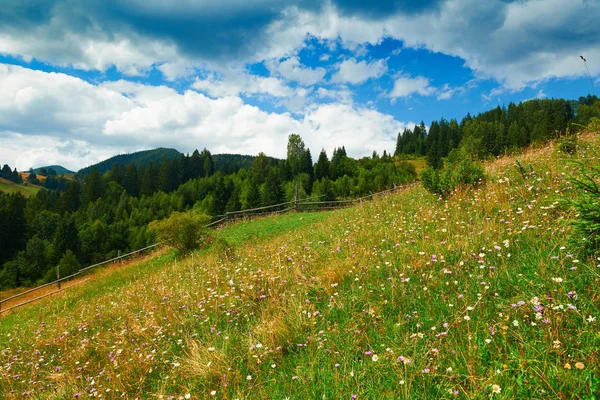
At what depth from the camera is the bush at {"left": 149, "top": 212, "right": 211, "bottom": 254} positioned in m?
16.2

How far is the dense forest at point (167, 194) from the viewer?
59281 mm

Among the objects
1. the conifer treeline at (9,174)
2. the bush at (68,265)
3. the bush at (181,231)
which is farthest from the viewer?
the conifer treeline at (9,174)

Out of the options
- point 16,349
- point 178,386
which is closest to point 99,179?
point 16,349

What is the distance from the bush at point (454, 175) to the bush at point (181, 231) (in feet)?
41.6

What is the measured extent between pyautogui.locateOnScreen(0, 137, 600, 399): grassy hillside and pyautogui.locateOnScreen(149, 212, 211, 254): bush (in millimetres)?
10518

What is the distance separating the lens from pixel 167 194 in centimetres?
9206

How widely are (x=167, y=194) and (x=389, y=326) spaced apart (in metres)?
98.7

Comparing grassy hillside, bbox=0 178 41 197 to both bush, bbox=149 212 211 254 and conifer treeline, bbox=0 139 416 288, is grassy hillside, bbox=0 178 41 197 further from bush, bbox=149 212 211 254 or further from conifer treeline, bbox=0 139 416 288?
bush, bbox=149 212 211 254

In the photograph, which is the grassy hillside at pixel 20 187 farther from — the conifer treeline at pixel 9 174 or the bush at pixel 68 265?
the bush at pixel 68 265

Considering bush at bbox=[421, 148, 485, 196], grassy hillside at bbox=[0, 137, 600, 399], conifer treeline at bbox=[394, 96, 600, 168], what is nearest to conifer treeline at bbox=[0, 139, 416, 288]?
conifer treeline at bbox=[394, 96, 600, 168]

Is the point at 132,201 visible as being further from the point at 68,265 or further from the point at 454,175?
the point at 454,175

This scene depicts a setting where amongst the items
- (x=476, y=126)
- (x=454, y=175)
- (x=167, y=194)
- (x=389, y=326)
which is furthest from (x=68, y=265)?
(x=476, y=126)

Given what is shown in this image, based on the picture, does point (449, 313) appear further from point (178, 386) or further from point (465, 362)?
point (178, 386)


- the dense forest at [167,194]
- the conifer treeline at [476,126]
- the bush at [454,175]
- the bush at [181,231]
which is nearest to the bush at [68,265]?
the dense forest at [167,194]
